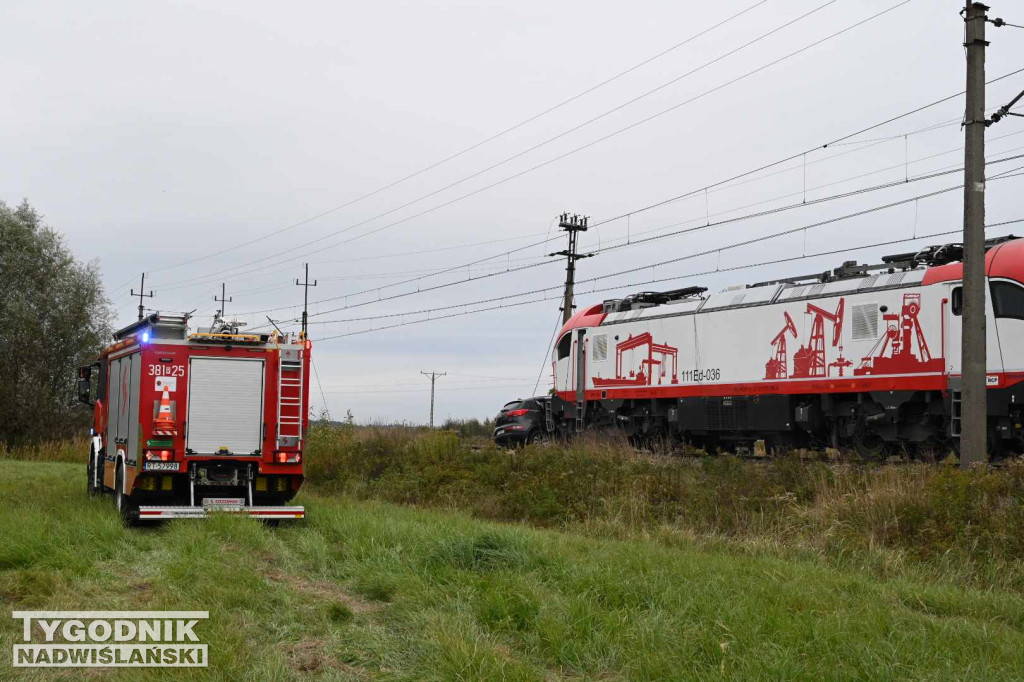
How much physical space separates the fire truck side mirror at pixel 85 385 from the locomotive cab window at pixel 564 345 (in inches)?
543

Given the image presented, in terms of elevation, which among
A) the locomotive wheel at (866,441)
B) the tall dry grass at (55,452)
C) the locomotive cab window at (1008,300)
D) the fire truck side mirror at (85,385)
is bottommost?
the tall dry grass at (55,452)

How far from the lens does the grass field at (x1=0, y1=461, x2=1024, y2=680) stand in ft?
20.4

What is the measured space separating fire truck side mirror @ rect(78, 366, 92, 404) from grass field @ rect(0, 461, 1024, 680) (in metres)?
6.58

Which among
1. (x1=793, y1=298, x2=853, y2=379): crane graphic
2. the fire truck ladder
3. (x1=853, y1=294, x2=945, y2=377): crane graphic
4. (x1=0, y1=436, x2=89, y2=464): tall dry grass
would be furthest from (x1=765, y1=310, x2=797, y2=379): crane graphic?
(x1=0, y1=436, x2=89, y2=464): tall dry grass

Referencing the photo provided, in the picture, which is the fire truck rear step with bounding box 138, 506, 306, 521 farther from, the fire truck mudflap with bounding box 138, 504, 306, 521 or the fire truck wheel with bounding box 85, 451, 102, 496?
the fire truck wheel with bounding box 85, 451, 102, 496

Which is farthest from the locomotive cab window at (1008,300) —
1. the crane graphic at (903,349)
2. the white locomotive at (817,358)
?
the crane graphic at (903,349)

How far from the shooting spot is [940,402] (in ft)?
58.9

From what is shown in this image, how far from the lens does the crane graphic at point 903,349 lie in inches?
708

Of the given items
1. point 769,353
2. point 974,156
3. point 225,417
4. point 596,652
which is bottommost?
point 596,652

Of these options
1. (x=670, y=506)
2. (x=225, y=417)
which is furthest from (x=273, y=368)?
(x=670, y=506)

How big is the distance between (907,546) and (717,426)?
38.1ft

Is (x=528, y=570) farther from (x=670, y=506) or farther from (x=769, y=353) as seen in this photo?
(x=769, y=353)

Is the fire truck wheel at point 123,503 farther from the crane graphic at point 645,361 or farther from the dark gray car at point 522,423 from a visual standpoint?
the dark gray car at point 522,423

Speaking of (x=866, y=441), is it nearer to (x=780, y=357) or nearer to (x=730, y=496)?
(x=780, y=357)
